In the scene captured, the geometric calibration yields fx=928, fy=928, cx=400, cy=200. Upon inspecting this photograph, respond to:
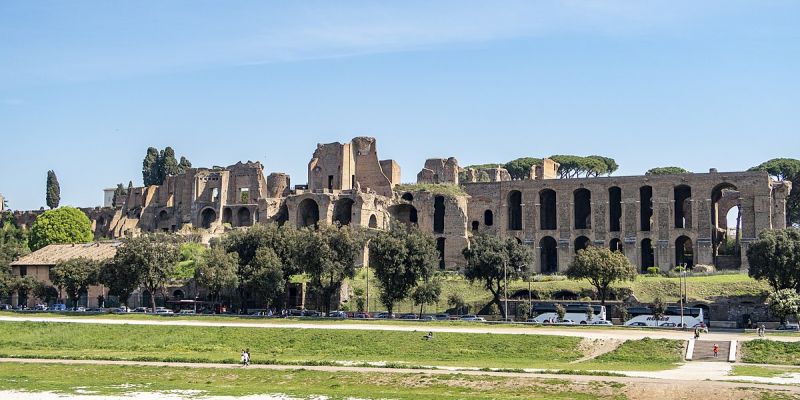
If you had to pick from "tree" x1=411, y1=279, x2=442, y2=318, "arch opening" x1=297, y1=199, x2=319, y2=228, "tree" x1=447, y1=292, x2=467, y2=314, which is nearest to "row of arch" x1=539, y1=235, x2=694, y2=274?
"arch opening" x1=297, y1=199, x2=319, y2=228

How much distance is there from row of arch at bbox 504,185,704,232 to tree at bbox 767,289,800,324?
3012cm

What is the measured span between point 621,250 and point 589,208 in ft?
23.3

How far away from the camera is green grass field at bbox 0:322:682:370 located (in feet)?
151

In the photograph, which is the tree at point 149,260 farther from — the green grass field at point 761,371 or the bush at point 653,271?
the green grass field at point 761,371

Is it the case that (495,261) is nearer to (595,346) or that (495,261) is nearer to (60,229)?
(595,346)

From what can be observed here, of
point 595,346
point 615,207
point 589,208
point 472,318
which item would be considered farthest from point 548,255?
point 595,346

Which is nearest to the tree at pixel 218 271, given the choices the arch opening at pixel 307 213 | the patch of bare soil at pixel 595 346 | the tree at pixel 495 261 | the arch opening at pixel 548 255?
the tree at pixel 495 261

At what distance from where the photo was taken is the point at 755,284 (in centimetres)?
6619

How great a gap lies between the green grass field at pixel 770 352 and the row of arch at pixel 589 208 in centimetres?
3958

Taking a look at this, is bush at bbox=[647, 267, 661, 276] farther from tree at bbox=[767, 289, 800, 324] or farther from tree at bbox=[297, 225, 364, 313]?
tree at bbox=[297, 225, 364, 313]

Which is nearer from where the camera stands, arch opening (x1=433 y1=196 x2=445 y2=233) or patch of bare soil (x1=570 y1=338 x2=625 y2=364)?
patch of bare soil (x1=570 y1=338 x2=625 y2=364)

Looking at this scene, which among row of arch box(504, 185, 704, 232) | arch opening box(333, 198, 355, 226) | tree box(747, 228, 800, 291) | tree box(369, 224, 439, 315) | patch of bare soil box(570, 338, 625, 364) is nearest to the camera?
patch of bare soil box(570, 338, 625, 364)

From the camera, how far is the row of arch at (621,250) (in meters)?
86.8

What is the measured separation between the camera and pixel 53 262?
7875 cm
